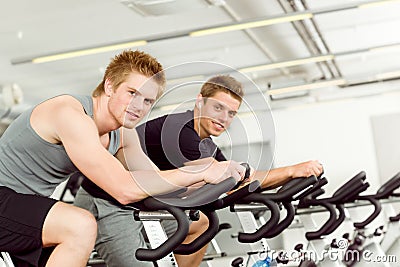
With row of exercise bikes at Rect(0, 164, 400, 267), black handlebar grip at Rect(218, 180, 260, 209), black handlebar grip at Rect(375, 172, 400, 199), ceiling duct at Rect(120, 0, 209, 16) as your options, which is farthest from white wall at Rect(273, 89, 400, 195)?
black handlebar grip at Rect(218, 180, 260, 209)

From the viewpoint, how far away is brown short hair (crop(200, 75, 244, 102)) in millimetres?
2055

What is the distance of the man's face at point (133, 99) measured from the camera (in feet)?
6.54

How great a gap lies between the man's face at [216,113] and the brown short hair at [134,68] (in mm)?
162

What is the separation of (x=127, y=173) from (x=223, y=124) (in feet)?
1.20

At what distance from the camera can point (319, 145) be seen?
1092 centimetres

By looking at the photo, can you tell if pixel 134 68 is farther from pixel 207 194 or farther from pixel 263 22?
pixel 263 22

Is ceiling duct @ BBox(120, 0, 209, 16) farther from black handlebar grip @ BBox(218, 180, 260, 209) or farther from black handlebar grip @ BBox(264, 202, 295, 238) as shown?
black handlebar grip @ BBox(218, 180, 260, 209)

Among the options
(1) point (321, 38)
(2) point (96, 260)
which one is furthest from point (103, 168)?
(1) point (321, 38)

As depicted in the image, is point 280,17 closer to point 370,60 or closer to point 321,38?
point 321,38

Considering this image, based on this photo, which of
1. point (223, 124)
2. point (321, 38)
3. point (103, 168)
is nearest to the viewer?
point (103, 168)

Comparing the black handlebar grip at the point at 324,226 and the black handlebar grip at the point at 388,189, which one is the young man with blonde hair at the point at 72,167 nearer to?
the black handlebar grip at the point at 324,226

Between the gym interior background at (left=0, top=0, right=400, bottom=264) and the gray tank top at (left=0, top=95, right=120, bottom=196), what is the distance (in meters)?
0.33

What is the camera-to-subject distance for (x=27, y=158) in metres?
2.04

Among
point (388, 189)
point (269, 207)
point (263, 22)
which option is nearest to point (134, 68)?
point (269, 207)
